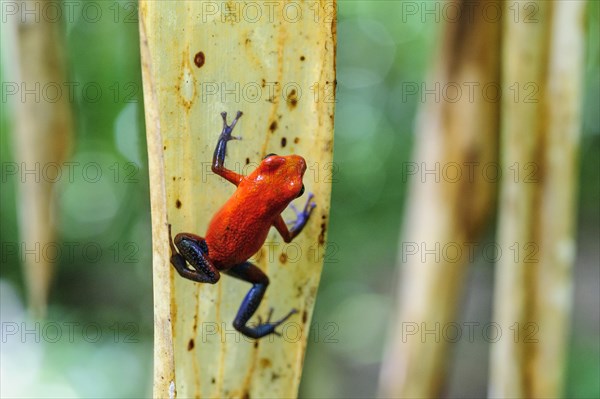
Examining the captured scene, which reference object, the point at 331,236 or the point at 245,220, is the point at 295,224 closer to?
the point at 245,220

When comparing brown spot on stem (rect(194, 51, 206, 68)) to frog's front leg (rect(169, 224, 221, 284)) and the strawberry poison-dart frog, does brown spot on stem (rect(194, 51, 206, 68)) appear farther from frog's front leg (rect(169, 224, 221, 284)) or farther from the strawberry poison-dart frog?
frog's front leg (rect(169, 224, 221, 284))

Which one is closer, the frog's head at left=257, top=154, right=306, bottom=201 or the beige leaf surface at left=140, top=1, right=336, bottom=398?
the beige leaf surface at left=140, top=1, right=336, bottom=398

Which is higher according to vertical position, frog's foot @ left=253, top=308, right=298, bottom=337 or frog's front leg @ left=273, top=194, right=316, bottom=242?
frog's front leg @ left=273, top=194, right=316, bottom=242

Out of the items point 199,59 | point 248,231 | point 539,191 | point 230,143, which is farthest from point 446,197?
point 199,59

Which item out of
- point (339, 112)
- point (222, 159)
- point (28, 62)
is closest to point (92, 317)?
point (339, 112)

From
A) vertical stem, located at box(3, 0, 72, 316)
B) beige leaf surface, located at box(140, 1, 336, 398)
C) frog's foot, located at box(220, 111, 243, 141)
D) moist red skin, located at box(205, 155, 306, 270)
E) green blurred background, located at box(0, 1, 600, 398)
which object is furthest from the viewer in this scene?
green blurred background, located at box(0, 1, 600, 398)

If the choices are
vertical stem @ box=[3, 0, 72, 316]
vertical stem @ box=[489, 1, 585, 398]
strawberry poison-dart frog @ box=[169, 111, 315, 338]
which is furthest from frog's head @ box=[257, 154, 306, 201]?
vertical stem @ box=[3, 0, 72, 316]

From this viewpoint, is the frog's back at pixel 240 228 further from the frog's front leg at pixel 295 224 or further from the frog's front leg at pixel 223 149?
the frog's front leg at pixel 223 149

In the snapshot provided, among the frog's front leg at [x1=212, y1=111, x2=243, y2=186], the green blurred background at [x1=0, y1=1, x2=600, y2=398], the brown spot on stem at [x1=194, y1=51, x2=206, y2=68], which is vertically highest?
the brown spot on stem at [x1=194, y1=51, x2=206, y2=68]

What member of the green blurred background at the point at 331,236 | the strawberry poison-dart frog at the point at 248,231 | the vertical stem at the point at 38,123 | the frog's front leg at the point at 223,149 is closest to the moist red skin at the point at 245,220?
the strawberry poison-dart frog at the point at 248,231
